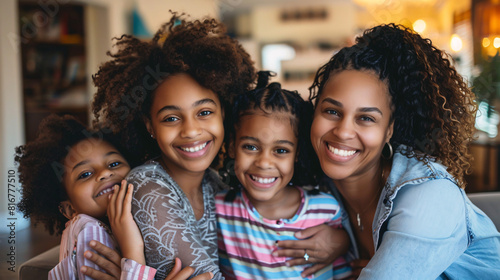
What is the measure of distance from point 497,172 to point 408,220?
11.5 feet

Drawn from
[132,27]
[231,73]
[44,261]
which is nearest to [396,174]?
[231,73]

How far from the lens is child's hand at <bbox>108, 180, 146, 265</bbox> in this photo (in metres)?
1.25

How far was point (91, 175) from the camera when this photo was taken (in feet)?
4.66

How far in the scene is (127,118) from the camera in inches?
58.6

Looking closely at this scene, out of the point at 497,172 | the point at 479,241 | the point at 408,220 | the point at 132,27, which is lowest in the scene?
the point at 497,172

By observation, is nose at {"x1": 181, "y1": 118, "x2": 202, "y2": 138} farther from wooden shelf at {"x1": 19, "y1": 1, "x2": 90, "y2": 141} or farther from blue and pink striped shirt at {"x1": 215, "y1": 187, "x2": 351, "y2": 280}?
wooden shelf at {"x1": 19, "y1": 1, "x2": 90, "y2": 141}

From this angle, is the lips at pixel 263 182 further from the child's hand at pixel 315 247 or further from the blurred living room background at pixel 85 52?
the blurred living room background at pixel 85 52

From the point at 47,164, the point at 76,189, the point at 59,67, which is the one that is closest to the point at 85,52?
the point at 59,67

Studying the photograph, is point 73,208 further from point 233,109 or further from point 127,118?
point 233,109

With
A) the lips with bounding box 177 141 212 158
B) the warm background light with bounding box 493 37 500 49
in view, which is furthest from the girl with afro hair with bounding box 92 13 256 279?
the warm background light with bounding box 493 37 500 49

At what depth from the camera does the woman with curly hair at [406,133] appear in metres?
1.20

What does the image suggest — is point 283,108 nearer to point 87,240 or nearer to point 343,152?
point 343,152

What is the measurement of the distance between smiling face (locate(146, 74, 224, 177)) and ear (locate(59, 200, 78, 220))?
1.28ft

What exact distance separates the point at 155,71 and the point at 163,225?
554 mm
